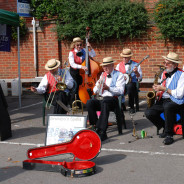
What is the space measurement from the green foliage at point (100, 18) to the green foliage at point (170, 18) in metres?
0.48

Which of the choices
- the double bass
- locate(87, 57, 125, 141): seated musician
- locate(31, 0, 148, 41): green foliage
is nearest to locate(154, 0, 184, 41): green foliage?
locate(31, 0, 148, 41): green foliage

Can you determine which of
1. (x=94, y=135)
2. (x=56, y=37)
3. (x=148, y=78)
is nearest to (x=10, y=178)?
(x=94, y=135)

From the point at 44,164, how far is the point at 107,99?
215cm

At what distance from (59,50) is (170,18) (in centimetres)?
405

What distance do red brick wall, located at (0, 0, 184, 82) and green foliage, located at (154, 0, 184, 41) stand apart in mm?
330

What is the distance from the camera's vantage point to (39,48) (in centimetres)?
1305

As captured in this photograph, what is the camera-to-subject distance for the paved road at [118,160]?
14.8 feet

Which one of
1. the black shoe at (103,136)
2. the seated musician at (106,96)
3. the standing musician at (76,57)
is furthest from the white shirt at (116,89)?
the standing musician at (76,57)

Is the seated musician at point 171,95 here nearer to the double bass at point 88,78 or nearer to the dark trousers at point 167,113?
the dark trousers at point 167,113

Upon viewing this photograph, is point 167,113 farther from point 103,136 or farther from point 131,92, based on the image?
point 131,92

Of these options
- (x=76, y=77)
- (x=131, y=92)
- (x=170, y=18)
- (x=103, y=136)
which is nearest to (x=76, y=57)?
(x=76, y=77)

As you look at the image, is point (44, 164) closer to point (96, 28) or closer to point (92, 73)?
point (92, 73)

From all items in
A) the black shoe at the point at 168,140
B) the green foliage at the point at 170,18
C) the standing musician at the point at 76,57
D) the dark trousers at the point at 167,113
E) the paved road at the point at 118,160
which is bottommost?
the paved road at the point at 118,160

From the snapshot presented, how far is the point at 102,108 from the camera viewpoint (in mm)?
6516
